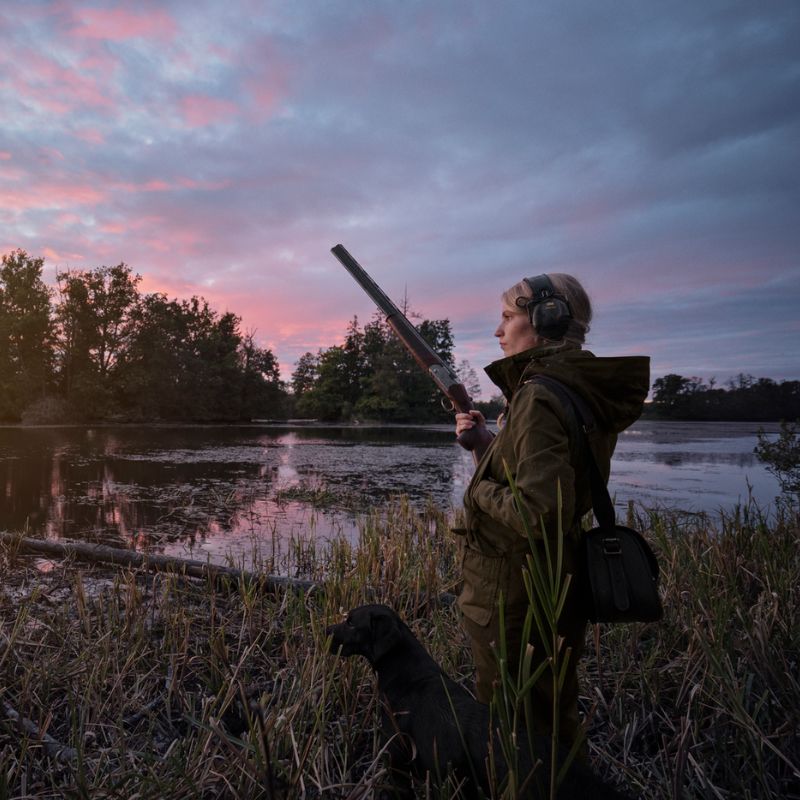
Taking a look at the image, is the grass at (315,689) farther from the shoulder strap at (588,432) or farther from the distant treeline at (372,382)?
the distant treeline at (372,382)

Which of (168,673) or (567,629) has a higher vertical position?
(567,629)

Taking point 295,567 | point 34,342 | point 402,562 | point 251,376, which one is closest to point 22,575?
point 295,567

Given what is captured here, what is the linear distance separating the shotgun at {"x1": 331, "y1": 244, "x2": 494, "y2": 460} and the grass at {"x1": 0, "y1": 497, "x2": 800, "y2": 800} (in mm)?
1185

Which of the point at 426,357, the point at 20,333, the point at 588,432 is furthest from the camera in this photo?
the point at 20,333

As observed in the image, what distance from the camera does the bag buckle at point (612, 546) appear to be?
1.75 meters

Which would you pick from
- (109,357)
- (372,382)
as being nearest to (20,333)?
(109,357)

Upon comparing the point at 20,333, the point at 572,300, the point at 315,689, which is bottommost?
the point at 315,689

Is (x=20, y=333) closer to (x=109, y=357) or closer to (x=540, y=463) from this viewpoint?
(x=109, y=357)

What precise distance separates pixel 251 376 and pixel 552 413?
60229 mm

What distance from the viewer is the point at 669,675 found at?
2.96 meters

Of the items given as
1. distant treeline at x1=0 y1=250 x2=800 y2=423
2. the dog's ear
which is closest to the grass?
the dog's ear

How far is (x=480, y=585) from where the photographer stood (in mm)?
1940

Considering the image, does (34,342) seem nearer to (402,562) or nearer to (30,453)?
(30,453)

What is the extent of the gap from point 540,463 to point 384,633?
1.08 meters
